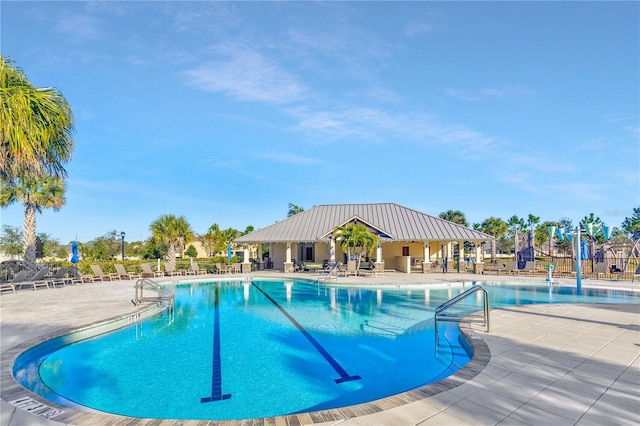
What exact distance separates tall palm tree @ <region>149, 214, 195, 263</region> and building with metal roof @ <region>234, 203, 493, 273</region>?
14.4 ft

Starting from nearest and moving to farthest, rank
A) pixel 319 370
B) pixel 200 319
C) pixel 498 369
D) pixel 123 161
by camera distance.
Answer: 1. pixel 498 369
2. pixel 319 370
3. pixel 200 319
4. pixel 123 161

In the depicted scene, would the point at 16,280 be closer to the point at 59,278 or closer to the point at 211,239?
the point at 59,278

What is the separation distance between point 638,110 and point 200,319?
85.9ft

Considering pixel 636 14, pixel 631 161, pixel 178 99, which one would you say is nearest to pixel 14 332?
pixel 178 99

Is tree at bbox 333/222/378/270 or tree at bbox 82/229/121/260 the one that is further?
tree at bbox 82/229/121/260

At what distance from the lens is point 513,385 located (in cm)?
465

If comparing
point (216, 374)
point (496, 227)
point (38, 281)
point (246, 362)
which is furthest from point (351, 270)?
point (496, 227)

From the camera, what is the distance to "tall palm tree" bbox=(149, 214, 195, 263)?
2803 cm

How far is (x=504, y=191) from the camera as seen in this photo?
39.3 meters

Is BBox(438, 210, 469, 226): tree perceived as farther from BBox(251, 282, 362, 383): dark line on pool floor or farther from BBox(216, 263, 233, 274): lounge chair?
BBox(251, 282, 362, 383): dark line on pool floor

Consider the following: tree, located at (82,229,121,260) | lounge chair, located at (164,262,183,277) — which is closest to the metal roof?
lounge chair, located at (164,262,183,277)

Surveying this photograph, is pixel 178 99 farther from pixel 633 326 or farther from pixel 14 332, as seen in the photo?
pixel 633 326

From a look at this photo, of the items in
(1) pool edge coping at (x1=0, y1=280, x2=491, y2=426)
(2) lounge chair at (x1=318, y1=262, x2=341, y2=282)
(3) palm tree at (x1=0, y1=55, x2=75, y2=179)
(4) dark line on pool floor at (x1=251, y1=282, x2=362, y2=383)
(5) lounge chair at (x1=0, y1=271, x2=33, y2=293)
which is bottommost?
(4) dark line on pool floor at (x1=251, y1=282, x2=362, y2=383)

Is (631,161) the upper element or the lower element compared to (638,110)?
lower
